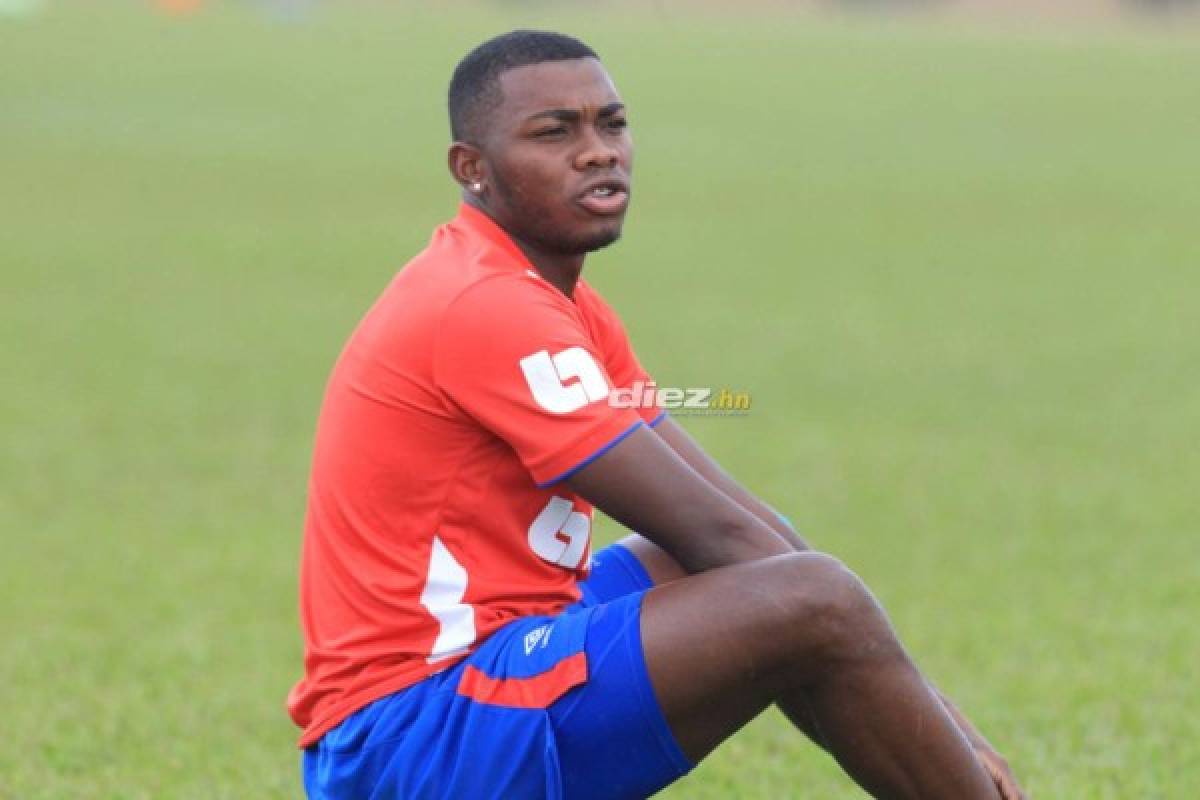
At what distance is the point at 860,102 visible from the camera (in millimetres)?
34812

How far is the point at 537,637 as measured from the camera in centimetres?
396

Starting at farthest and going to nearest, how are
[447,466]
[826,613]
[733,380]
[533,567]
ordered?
1. [733,380]
2. [533,567]
3. [447,466]
4. [826,613]

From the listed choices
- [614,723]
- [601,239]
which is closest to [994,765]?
[614,723]

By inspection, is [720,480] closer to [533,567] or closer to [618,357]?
[618,357]

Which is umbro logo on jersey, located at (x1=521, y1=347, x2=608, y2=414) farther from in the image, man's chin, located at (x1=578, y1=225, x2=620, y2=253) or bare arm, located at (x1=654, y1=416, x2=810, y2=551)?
bare arm, located at (x1=654, y1=416, x2=810, y2=551)

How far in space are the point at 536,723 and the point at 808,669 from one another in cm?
52

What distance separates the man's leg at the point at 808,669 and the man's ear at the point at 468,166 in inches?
38.1

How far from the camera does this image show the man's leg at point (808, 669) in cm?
379

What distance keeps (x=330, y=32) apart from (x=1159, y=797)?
45737mm

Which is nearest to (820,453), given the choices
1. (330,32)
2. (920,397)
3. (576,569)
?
(920,397)

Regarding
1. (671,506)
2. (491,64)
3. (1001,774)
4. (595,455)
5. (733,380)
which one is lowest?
(733,380)

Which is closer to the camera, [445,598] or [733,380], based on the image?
[445,598]

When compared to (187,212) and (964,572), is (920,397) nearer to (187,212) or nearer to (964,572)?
(964,572)

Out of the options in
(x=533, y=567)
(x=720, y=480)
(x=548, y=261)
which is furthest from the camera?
(x=720, y=480)
